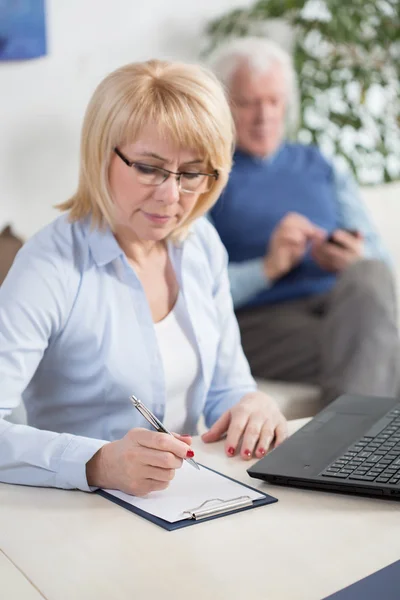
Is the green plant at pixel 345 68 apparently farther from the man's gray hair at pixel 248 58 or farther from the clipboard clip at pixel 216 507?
the clipboard clip at pixel 216 507

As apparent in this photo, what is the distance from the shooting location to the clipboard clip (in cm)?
99

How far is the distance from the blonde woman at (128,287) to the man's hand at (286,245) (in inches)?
39.6

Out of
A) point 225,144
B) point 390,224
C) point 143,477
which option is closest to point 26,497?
point 143,477

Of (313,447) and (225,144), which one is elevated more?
(225,144)

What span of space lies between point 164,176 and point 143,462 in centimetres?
50

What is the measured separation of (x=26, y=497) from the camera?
3.53 feet

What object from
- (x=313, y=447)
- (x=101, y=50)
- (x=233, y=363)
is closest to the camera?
(x=313, y=447)

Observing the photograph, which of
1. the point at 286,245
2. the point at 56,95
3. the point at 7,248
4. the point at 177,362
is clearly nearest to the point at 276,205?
the point at 286,245

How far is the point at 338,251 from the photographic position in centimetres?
257

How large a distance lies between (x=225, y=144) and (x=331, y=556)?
71 centimetres

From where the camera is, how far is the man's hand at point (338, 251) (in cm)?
256

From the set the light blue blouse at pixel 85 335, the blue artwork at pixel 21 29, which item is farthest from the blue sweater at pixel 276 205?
the light blue blouse at pixel 85 335

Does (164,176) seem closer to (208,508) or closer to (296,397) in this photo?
(208,508)

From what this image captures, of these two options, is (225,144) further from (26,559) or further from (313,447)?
(26,559)
